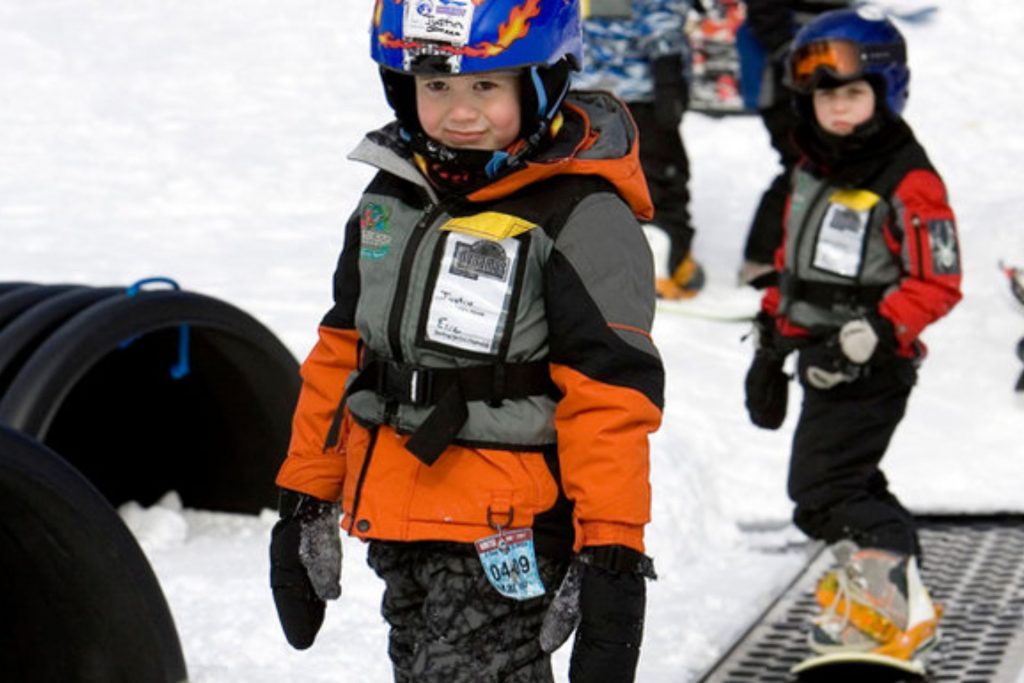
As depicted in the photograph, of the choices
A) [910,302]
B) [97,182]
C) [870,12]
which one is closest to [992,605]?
[910,302]

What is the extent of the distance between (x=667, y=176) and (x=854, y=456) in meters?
4.46

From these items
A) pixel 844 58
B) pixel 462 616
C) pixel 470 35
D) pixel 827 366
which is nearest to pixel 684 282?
pixel 844 58

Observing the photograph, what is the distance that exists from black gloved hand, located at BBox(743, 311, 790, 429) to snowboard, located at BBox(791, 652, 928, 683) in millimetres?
807

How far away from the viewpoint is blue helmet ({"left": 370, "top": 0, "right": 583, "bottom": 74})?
3439mm

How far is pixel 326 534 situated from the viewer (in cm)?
381

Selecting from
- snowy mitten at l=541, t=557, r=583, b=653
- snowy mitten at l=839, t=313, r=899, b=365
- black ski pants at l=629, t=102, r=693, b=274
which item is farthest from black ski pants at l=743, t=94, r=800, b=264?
snowy mitten at l=541, t=557, r=583, b=653

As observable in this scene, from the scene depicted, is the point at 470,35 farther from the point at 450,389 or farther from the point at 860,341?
the point at 860,341

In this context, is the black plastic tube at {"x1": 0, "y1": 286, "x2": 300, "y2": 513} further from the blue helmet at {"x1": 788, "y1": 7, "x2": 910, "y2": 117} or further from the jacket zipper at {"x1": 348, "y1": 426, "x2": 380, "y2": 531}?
the jacket zipper at {"x1": 348, "y1": 426, "x2": 380, "y2": 531}

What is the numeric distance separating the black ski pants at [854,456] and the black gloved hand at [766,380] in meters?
0.21

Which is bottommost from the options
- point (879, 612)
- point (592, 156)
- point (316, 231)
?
point (316, 231)

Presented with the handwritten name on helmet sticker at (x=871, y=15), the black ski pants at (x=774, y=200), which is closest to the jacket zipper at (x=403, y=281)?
the handwritten name on helmet sticker at (x=871, y=15)

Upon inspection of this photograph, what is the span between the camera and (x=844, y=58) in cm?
556

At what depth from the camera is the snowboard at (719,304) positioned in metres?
9.41

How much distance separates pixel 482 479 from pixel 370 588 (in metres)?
2.51
